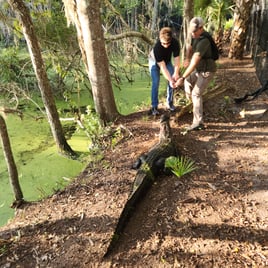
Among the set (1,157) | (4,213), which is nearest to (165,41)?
(4,213)

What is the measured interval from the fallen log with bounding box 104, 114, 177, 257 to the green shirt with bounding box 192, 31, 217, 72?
2.61 feet

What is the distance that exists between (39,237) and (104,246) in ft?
2.20

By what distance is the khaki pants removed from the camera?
3.47 m

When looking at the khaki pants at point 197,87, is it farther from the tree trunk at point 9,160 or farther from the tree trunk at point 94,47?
the tree trunk at point 9,160

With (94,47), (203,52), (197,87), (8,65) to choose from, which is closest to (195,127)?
(197,87)

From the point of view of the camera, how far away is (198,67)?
11.3ft

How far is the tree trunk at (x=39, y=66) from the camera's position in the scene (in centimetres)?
383

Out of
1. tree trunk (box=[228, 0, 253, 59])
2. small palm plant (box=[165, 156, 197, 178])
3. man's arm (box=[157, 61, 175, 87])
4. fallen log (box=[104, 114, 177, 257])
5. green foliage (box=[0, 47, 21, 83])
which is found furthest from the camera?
green foliage (box=[0, 47, 21, 83])

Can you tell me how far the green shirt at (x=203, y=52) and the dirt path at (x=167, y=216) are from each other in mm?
851

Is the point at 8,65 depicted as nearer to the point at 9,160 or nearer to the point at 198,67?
the point at 9,160

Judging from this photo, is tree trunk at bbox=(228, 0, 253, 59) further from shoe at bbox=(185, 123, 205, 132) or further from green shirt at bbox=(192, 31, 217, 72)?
shoe at bbox=(185, 123, 205, 132)

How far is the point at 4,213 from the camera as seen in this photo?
362cm

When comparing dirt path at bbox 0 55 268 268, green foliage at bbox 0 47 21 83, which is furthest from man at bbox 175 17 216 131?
green foliage at bbox 0 47 21 83

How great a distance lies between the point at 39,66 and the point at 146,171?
8.19 ft
